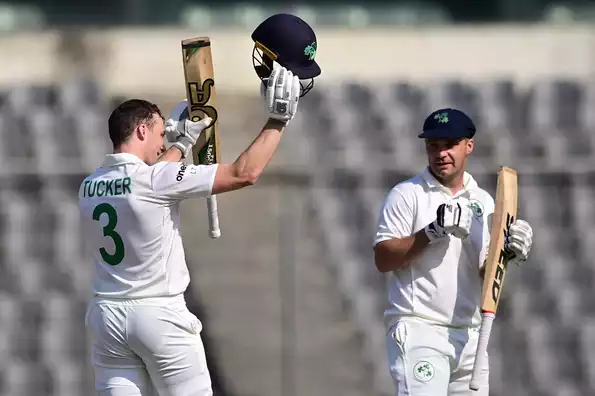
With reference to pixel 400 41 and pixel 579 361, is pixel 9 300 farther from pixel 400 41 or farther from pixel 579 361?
pixel 400 41

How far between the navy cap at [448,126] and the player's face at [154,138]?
3.24ft

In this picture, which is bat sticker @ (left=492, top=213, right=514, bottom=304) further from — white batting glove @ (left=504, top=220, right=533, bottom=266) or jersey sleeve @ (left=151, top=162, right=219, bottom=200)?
jersey sleeve @ (left=151, top=162, right=219, bottom=200)

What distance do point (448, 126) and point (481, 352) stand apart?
2.69ft

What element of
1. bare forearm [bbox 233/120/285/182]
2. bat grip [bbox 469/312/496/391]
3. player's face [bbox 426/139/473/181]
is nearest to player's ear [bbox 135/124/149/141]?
bare forearm [bbox 233/120/285/182]

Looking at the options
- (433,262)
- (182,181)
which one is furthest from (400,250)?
(182,181)

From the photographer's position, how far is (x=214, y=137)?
3967 mm

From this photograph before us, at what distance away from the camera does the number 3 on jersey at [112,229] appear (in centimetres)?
357

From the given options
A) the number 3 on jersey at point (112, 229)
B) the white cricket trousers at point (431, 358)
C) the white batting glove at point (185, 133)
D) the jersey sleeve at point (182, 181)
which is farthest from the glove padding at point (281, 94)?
the white cricket trousers at point (431, 358)

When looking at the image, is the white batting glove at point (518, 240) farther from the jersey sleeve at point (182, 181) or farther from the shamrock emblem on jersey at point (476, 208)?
the jersey sleeve at point (182, 181)

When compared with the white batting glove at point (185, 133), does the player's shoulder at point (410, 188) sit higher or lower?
lower

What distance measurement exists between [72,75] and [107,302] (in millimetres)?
7001

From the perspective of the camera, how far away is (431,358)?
4.03 m

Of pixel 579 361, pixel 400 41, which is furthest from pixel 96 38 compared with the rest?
pixel 579 361

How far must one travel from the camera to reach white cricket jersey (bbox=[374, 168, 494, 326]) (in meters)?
4.09
